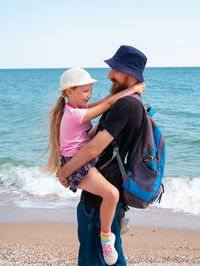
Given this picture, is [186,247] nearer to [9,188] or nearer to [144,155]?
[144,155]

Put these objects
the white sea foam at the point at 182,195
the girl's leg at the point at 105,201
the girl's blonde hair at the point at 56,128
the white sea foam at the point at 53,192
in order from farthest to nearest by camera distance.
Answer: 1. the white sea foam at the point at 53,192
2. the white sea foam at the point at 182,195
3. the girl's blonde hair at the point at 56,128
4. the girl's leg at the point at 105,201

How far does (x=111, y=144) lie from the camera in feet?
6.87

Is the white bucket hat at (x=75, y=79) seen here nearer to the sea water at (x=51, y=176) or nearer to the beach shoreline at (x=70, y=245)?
the sea water at (x=51, y=176)

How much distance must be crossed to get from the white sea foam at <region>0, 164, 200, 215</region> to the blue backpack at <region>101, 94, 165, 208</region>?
4022 millimetres

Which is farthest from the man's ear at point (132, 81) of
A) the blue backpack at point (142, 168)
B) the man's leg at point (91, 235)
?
the man's leg at point (91, 235)

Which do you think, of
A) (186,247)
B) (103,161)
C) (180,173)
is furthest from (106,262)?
(180,173)

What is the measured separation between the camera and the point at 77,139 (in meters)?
2.22

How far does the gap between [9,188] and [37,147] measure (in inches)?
133

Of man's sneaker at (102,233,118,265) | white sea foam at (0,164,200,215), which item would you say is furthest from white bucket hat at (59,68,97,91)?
white sea foam at (0,164,200,215)

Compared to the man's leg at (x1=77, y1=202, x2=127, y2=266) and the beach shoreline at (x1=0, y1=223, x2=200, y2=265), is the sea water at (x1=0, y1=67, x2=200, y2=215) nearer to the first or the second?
the man's leg at (x1=77, y1=202, x2=127, y2=266)

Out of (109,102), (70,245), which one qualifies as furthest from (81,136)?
(70,245)

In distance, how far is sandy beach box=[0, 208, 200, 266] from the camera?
13.4 feet

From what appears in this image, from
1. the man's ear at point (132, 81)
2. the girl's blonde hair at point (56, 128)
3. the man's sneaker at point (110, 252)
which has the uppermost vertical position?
the man's ear at point (132, 81)

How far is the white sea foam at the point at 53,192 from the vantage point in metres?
6.25
